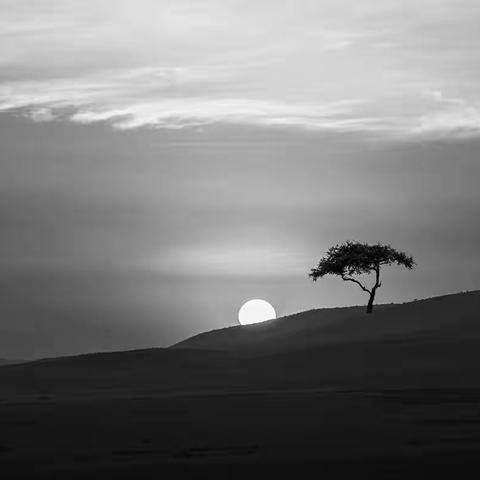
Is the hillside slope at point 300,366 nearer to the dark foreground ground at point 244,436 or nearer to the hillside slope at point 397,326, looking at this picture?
the hillside slope at point 397,326

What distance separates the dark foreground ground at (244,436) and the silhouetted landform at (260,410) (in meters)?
0.04

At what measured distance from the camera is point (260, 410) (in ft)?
97.3

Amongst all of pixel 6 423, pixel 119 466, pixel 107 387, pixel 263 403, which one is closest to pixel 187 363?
pixel 107 387

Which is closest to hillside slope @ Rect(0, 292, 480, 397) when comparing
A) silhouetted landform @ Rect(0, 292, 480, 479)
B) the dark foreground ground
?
silhouetted landform @ Rect(0, 292, 480, 479)

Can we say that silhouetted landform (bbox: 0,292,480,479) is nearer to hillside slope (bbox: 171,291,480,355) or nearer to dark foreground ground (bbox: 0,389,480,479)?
dark foreground ground (bbox: 0,389,480,479)

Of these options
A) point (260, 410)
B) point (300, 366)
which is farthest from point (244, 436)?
point (300, 366)

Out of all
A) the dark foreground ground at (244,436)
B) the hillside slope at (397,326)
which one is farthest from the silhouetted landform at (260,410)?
the hillside slope at (397,326)

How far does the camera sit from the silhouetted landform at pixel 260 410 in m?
19.2

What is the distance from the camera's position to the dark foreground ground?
18500mm

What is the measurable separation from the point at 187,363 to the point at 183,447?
31.5 meters

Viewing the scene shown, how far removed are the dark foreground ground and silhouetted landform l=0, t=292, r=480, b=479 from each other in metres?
0.04

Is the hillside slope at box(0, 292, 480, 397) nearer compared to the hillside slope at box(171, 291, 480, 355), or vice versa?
the hillside slope at box(0, 292, 480, 397)

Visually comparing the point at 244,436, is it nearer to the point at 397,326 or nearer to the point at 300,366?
the point at 300,366

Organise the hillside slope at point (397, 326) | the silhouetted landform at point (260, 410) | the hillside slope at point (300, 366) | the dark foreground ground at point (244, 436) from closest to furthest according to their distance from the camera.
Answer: the dark foreground ground at point (244, 436), the silhouetted landform at point (260, 410), the hillside slope at point (300, 366), the hillside slope at point (397, 326)
